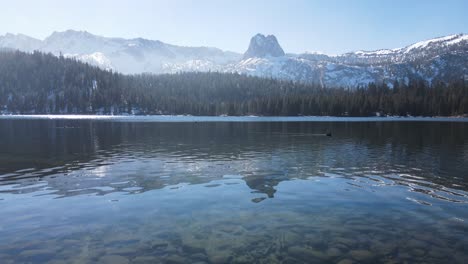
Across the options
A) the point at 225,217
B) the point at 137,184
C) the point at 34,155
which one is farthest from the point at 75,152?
the point at 225,217

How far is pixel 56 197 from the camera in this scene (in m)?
27.9

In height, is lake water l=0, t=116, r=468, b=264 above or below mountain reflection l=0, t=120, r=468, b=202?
below

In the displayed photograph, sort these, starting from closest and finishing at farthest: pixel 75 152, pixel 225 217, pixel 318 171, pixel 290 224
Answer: pixel 290 224, pixel 225 217, pixel 318 171, pixel 75 152

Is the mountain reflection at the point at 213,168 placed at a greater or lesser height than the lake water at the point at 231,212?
greater

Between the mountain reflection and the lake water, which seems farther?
the mountain reflection

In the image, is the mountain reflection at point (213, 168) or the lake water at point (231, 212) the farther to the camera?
the mountain reflection at point (213, 168)

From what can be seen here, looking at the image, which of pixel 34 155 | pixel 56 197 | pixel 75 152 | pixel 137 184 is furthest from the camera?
pixel 75 152

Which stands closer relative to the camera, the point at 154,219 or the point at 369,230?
the point at 369,230

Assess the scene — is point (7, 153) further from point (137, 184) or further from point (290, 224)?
point (290, 224)

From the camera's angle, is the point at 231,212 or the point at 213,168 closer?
the point at 231,212

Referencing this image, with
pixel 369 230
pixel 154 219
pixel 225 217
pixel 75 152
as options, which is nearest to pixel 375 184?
pixel 369 230

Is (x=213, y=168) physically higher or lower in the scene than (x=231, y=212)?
higher

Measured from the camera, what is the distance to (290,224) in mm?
21531

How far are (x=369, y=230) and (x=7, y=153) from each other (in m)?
55.6
